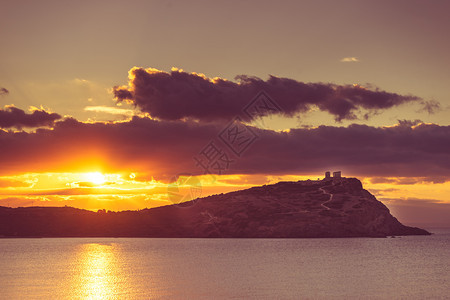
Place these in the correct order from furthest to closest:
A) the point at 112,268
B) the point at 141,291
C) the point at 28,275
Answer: the point at 112,268, the point at 28,275, the point at 141,291

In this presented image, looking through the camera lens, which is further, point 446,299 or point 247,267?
point 247,267

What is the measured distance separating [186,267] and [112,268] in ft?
67.1

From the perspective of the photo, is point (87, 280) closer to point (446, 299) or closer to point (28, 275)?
point (28, 275)

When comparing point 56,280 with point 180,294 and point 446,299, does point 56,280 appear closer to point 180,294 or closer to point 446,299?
point 180,294

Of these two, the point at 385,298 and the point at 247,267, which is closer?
the point at 385,298

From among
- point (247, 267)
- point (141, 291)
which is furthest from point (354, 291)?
point (247, 267)

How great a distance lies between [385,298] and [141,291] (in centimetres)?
4313

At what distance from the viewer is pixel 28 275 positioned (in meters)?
129

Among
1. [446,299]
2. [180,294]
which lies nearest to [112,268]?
[180,294]

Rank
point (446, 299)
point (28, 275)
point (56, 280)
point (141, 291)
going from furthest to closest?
point (28, 275), point (56, 280), point (141, 291), point (446, 299)

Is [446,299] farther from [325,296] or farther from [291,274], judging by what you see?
[291,274]

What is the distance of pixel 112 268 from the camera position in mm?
150250

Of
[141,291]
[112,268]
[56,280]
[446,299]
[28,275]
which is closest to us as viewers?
[446,299]

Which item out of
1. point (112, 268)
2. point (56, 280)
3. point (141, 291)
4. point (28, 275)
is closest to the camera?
point (141, 291)
